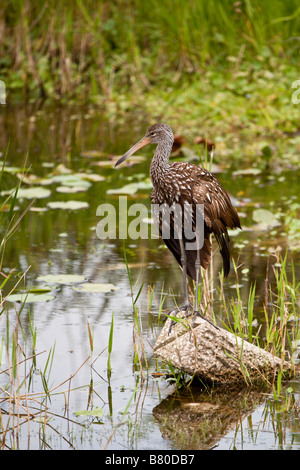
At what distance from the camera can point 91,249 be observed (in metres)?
6.95

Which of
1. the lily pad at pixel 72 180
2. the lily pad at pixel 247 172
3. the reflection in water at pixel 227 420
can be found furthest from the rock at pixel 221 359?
the lily pad at pixel 247 172

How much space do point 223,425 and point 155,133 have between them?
188 cm

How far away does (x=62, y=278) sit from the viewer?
6.11 metres

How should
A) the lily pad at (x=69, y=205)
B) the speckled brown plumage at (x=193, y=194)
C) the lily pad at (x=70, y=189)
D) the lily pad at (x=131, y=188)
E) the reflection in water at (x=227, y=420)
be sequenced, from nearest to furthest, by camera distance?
the reflection in water at (x=227, y=420) < the speckled brown plumage at (x=193, y=194) < the lily pad at (x=69, y=205) < the lily pad at (x=131, y=188) < the lily pad at (x=70, y=189)

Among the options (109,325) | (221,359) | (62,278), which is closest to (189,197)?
(221,359)

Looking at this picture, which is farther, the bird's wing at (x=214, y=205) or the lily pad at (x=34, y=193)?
the lily pad at (x=34, y=193)

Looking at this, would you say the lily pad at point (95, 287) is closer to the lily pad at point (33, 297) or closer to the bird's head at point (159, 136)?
the lily pad at point (33, 297)

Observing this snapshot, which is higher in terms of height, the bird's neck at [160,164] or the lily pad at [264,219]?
the bird's neck at [160,164]

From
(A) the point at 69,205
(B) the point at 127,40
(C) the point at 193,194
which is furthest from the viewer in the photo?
(B) the point at 127,40

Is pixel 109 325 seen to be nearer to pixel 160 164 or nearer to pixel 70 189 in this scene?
pixel 160 164

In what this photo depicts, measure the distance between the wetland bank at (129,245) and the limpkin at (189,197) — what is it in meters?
0.26

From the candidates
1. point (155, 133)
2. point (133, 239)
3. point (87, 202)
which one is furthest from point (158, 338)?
point (87, 202)

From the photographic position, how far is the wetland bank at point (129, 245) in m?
4.15

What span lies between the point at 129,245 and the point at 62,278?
1137 millimetres
